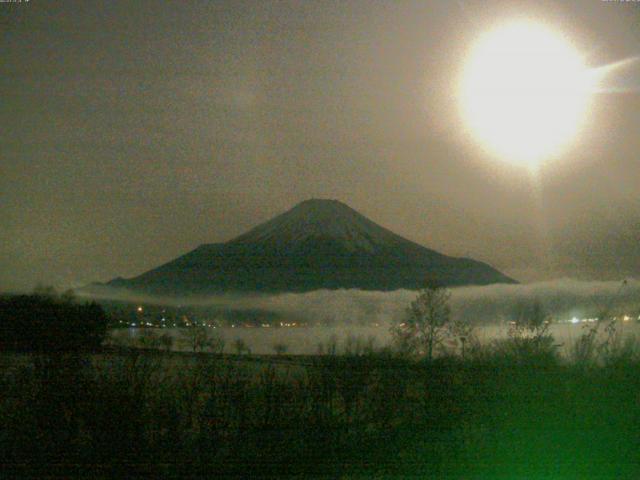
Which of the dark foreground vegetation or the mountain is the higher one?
the mountain

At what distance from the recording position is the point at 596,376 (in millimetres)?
10133

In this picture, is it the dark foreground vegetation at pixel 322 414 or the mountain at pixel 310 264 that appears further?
the mountain at pixel 310 264

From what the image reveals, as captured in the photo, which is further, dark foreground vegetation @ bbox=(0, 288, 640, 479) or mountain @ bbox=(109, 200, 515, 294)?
mountain @ bbox=(109, 200, 515, 294)

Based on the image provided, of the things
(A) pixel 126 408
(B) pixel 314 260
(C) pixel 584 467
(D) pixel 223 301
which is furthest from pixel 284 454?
(B) pixel 314 260

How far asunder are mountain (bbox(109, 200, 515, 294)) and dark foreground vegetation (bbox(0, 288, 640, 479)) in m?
11.2

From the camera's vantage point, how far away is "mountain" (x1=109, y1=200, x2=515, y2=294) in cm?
2498

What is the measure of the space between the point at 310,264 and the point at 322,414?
22.0 metres

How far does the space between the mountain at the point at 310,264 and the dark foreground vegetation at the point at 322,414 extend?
11200 millimetres

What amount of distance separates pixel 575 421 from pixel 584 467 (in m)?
1.74

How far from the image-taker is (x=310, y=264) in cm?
3075

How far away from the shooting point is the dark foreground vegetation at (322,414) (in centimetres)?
726

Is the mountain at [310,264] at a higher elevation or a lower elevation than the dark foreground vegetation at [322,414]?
higher

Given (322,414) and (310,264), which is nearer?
(322,414)

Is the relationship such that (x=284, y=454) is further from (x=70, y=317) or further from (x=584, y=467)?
(x=70, y=317)
